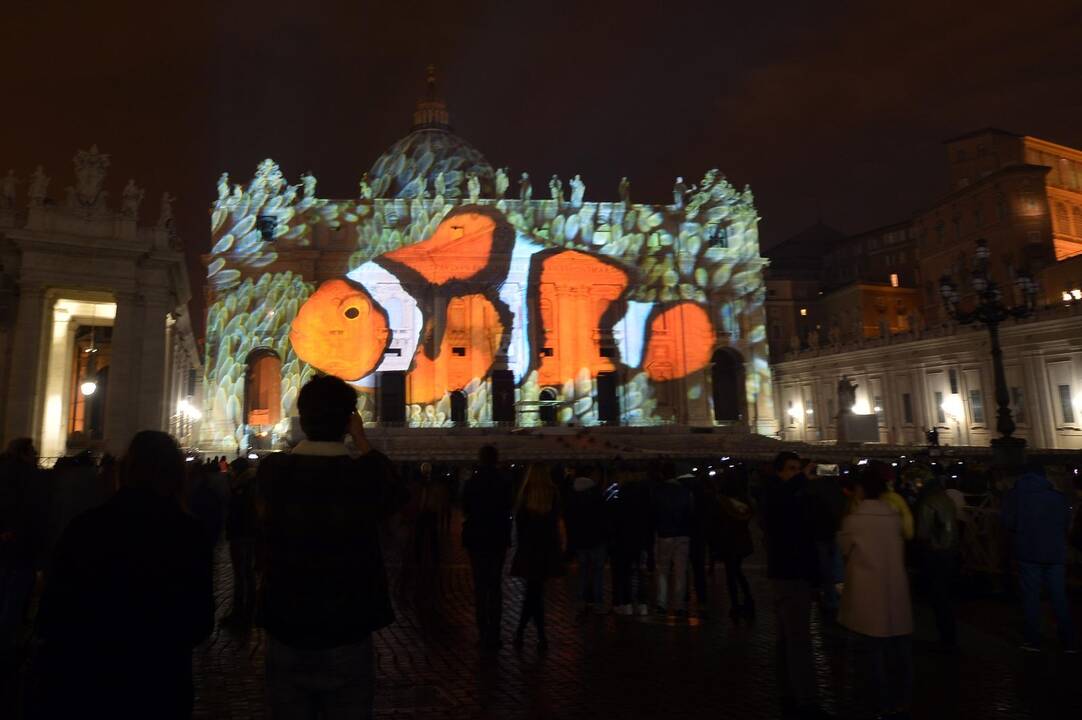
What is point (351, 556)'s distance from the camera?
2662 millimetres

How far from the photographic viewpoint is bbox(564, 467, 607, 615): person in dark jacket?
27.0 ft

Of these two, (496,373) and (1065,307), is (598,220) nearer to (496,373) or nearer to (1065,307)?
(496,373)

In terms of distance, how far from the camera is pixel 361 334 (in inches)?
1542

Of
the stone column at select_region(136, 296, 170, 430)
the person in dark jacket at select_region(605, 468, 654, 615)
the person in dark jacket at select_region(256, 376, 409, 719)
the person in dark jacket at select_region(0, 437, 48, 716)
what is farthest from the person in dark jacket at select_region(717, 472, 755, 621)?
the stone column at select_region(136, 296, 170, 430)

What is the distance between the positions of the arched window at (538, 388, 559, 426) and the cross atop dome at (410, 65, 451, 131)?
92.8 ft

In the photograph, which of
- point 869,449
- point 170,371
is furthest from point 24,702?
point 869,449

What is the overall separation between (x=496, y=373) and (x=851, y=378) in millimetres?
20976

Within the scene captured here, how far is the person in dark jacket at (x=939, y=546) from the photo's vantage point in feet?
22.3

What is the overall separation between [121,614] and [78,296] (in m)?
22.9

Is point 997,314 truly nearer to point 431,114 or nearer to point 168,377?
point 168,377

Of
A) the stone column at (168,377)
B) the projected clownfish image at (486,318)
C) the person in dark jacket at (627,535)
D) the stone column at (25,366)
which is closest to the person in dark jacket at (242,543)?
the person in dark jacket at (627,535)

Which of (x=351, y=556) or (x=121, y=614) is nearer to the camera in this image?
(x=121, y=614)

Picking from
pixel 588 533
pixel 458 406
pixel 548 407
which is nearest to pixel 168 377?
pixel 458 406

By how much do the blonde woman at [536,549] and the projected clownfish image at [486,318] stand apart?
108 feet
